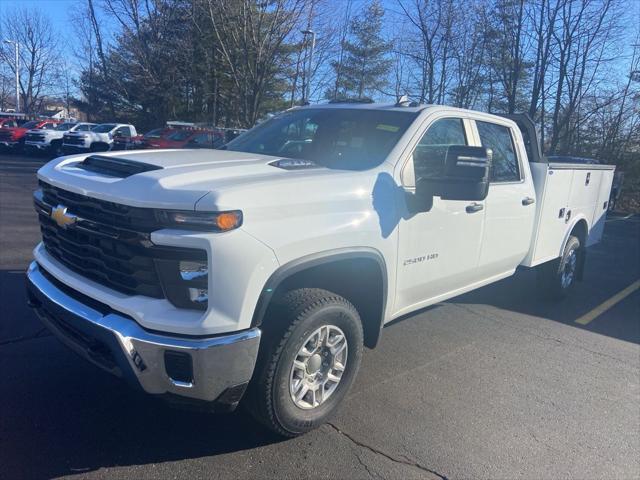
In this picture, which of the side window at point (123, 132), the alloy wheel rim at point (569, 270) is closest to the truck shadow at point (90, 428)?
the alloy wheel rim at point (569, 270)

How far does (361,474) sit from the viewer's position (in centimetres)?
291

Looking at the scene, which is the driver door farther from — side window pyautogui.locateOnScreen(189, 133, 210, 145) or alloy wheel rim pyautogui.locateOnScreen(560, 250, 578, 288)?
side window pyautogui.locateOnScreen(189, 133, 210, 145)

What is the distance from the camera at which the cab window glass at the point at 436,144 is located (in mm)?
3729

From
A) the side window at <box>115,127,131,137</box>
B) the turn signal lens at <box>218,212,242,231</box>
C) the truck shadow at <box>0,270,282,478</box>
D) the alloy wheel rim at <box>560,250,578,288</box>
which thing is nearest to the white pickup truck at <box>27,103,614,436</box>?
the turn signal lens at <box>218,212,242,231</box>

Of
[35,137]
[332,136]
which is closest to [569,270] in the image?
[332,136]

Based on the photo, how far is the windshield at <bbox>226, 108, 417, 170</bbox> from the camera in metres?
3.71

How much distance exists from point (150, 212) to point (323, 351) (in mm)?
1340

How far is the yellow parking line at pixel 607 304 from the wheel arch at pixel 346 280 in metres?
3.42

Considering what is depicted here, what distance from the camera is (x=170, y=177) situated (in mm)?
2668

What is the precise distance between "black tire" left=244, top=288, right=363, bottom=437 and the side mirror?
988mm

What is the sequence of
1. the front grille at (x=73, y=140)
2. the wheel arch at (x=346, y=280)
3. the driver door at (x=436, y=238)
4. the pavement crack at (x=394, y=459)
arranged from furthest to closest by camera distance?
the front grille at (x=73, y=140) → the driver door at (x=436, y=238) → the pavement crack at (x=394, y=459) → the wheel arch at (x=346, y=280)

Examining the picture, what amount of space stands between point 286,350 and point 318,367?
0.42 meters

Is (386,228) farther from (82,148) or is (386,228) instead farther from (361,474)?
(82,148)

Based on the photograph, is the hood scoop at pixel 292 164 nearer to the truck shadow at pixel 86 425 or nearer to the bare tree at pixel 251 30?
the truck shadow at pixel 86 425
